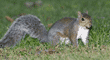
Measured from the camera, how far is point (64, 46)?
4.30m

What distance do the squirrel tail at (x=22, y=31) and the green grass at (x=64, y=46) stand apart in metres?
0.22

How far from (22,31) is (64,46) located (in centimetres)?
127

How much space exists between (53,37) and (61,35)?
242 millimetres

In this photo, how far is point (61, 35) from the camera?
4312 millimetres

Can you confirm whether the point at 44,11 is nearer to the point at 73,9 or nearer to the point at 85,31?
the point at 73,9

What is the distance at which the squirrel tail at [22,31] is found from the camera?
13.8 ft

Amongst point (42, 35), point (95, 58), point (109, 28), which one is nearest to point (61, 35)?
point (42, 35)

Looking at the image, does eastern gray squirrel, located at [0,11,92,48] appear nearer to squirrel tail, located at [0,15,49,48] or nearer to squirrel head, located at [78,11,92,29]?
squirrel tail, located at [0,15,49,48]

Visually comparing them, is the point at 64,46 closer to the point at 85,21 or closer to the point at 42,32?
the point at 42,32

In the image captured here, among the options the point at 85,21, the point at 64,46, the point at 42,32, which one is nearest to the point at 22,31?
the point at 42,32

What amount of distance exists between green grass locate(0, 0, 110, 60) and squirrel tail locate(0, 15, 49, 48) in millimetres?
222

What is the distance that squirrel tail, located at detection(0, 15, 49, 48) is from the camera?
4.22m

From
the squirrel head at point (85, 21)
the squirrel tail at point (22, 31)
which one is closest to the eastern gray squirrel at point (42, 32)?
the squirrel tail at point (22, 31)

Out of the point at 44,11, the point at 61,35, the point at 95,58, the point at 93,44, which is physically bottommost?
the point at 95,58
